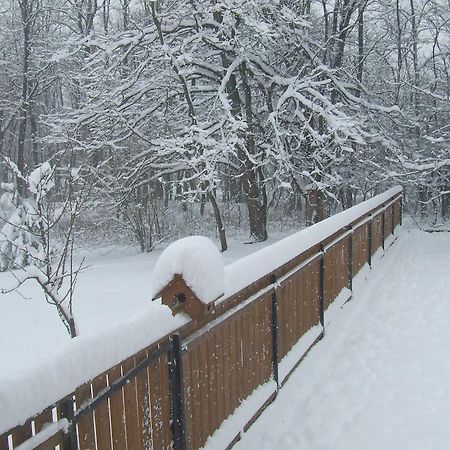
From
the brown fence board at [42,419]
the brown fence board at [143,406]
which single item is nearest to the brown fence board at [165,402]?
the brown fence board at [143,406]

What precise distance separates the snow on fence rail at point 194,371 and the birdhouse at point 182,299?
0.5 inches

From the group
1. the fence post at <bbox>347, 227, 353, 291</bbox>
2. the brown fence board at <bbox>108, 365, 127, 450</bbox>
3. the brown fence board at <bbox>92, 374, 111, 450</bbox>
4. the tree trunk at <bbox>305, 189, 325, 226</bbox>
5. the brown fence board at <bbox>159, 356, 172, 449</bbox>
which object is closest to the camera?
the brown fence board at <bbox>92, 374, 111, 450</bbox>

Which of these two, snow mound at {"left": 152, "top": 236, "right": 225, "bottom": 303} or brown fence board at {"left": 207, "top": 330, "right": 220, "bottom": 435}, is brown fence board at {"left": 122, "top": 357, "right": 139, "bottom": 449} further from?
brown fence board at {"left": 207, "top": 330, "right": 220, "bottom": 435}

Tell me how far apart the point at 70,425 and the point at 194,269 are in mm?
1251

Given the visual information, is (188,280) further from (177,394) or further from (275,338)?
(275,338)

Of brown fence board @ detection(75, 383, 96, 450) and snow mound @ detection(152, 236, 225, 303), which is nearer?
brown fence board @ detection(75, 383, 96, 450)

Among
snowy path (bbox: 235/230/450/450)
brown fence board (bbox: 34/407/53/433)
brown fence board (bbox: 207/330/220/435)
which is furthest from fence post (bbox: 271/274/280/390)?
brown fence board (bbox: 34/407/53/433)

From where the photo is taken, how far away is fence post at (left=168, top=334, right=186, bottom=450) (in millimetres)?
2961

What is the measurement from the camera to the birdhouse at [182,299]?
311cm

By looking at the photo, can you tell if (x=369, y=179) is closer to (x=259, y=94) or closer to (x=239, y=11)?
(x=259, y=94)

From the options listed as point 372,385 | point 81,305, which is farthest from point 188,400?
point 81,305

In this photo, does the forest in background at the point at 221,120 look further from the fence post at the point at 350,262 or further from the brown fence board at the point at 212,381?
the brown fence board at the point at 212,381

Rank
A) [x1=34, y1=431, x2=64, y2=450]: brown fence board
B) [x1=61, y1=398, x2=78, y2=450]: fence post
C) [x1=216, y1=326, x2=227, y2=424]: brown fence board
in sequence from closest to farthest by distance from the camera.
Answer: [x1=34, y1=431, x2=64, y2=450]: brown fence board → [x1=61, y1=398, x2=78, y2=450]: fence post → [x1=216, y1=326, x2=227, y2=424]: brown fence board

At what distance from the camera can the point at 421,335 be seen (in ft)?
20.3
